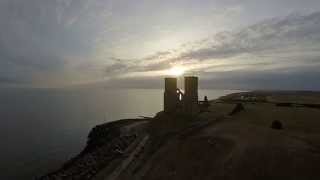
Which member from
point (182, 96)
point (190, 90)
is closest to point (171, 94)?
point (182, 96)

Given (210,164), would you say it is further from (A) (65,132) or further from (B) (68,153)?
(A) (65,132)

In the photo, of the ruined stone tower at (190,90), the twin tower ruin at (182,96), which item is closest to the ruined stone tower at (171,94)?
the twin tower ruin at (182,96)

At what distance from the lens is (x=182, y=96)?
3438cm

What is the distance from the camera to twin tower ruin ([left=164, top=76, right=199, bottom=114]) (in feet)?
111

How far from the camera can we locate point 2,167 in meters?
46.4

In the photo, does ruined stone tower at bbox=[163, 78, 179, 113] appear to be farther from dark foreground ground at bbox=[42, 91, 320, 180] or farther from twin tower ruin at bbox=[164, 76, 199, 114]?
dark foreground ground at bbox=[42, 91, 320, 180]

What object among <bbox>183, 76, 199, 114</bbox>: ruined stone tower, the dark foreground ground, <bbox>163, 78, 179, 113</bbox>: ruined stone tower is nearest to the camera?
the dark foreground ground

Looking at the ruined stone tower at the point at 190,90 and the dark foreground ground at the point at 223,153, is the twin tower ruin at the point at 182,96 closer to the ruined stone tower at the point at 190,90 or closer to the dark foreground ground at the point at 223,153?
the ruined stone tower at the point at 190,90

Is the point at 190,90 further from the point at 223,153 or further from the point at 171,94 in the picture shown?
the point at 223,153

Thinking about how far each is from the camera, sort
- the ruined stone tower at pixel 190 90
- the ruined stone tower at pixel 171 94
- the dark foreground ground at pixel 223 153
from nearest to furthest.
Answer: the dark foreground ground at pixel 223 153
the ruined stone tower at pixel 190 90
the ruined stone tower at pixel 171 94

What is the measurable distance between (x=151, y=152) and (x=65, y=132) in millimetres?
58064

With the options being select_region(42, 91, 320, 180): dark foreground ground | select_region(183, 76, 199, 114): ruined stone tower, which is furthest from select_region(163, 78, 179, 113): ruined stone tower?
select_region(42, 91, 320, 180): dark foreground ground

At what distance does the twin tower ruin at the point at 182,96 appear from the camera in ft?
111

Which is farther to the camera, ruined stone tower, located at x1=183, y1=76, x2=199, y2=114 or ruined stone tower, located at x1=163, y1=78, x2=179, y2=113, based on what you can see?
ruined stone tower, located at x1=163, y1=78, x2=179, y2=113
